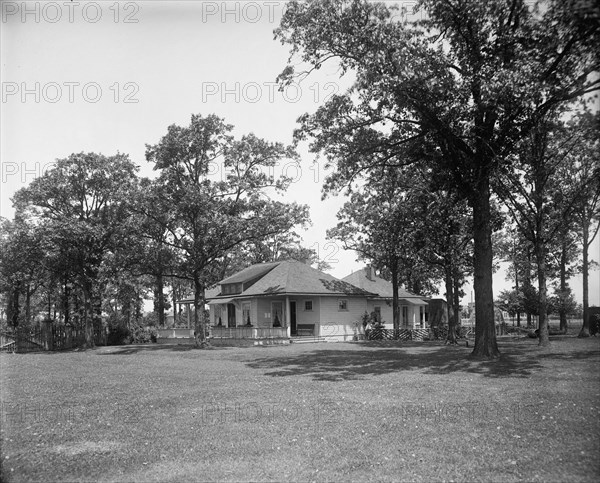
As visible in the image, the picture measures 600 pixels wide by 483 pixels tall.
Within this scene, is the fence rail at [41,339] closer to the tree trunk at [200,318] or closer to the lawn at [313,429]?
the tree trunk at [200,318]

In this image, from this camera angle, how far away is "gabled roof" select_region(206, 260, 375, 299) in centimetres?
3884

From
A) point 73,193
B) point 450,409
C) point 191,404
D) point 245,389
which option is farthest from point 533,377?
point 73,193

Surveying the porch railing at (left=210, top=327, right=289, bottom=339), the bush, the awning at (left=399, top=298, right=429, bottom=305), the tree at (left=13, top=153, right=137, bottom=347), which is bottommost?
the bush

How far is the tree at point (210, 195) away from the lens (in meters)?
32.8

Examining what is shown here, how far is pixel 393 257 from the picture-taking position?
4075 centimetres

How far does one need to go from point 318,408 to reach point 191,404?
9.79 feet

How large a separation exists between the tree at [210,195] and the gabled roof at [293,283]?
541 cm

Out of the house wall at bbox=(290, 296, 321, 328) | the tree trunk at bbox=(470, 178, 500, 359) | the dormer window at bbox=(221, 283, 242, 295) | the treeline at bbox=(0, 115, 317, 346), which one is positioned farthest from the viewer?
the dormer window at bbox=(221, 283, 242, 295)

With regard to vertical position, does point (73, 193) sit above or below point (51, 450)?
above

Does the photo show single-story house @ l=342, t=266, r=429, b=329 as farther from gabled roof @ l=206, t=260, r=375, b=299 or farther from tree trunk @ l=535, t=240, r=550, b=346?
tree trunk @ l=535, t=240, r=550, b=346

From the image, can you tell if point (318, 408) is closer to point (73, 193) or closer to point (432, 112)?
point (432, 112)

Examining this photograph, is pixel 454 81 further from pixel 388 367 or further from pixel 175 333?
pixel 175 333

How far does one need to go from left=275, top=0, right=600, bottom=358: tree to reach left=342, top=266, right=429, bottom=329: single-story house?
971 inches

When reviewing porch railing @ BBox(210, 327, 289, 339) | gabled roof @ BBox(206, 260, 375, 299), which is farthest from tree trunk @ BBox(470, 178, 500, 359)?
porch railing @ BBox(210, 327, 289, 339)
